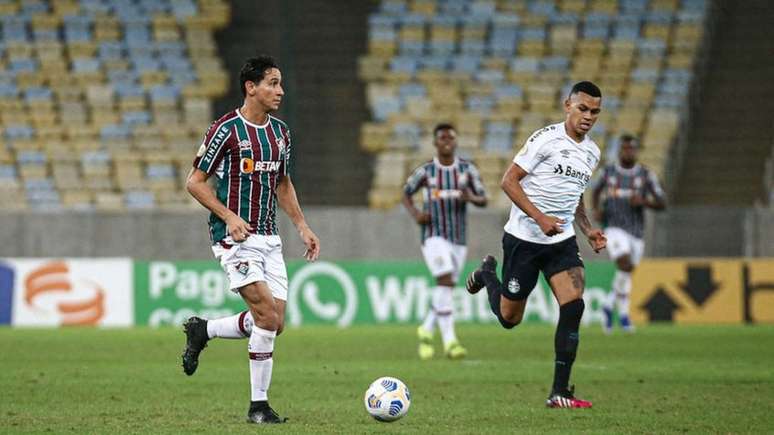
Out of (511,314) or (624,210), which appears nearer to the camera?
(511,314)

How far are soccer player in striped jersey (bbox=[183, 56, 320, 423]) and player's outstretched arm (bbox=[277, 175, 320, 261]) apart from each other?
212mm


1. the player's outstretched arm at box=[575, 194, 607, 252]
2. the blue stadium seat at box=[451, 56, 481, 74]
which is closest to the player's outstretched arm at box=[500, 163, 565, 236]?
the player's outstretched arm at box=[575, 194, 607, 252]

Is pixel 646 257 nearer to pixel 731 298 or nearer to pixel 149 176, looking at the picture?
pixel 731 298

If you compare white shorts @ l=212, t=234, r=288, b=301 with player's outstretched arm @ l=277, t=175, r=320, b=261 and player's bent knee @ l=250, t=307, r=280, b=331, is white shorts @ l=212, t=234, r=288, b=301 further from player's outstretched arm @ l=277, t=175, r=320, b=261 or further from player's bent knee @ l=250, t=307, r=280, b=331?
player's outstretched arm @ l=277, t=175, r=320, b=261

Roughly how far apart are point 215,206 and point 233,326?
37.6 inches

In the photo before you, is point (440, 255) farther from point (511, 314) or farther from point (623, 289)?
point (623, 289)

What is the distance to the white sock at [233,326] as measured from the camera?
918 centimetres

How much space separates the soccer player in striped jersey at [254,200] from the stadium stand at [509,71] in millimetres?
15035

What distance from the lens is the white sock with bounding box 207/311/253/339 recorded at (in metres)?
9.18

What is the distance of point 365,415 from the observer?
9.23 meters

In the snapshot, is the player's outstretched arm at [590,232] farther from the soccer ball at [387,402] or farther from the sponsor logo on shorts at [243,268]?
the sponsor logo on shorts at [243,268]

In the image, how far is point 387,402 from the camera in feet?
28.2

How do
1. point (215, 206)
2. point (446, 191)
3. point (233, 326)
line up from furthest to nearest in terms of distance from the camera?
point (446, 191)
point (233, 326)
point (215, 206)

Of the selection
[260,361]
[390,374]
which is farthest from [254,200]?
[390,374]
